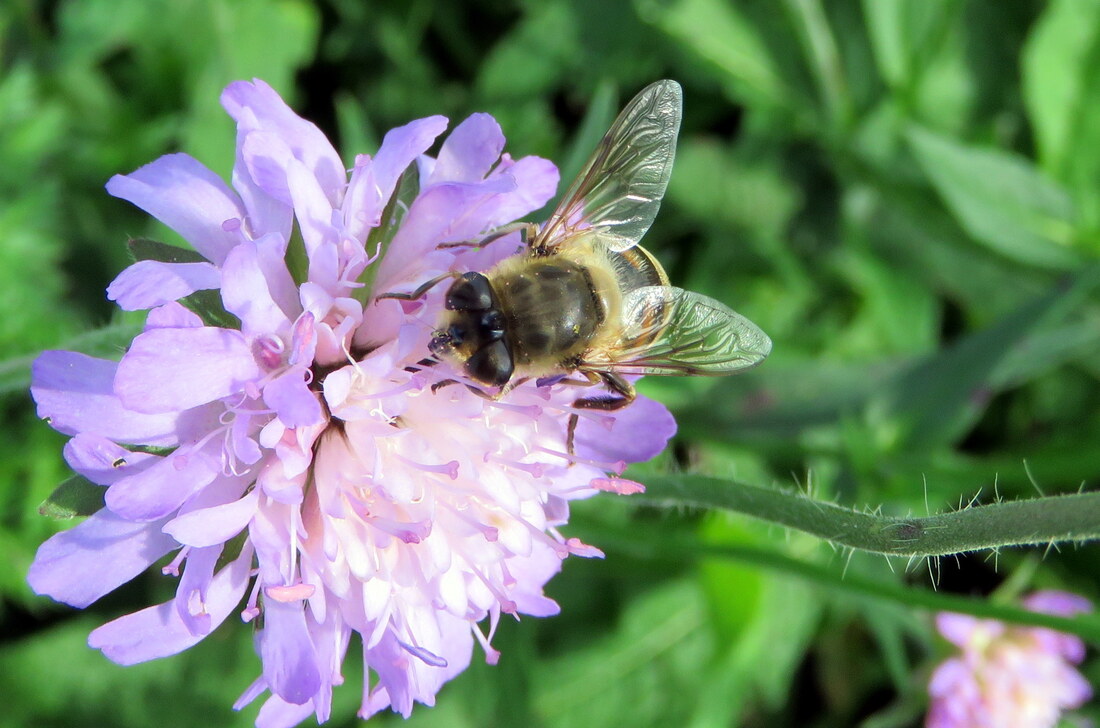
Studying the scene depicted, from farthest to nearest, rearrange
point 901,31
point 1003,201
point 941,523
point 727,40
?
point 727,40, point 901,31, point 1003,201, point 941,523

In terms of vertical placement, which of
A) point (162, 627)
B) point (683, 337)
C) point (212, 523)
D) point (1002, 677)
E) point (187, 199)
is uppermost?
point (187, 199)

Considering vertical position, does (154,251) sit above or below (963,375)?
above

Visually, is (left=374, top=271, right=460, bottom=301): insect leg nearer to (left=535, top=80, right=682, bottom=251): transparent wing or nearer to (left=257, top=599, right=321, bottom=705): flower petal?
(left=535, top=80, right=682, bottom=251): transparent wing

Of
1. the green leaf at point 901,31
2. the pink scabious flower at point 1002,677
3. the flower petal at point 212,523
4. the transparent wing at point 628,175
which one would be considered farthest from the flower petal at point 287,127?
the green leaf at point 901,31

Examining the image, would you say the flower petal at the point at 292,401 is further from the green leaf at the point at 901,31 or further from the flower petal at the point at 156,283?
the green leaf at the point at 901,31

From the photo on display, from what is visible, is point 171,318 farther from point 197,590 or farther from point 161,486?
point 197,590

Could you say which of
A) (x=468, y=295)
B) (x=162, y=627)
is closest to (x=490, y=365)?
(x=468, y=295)

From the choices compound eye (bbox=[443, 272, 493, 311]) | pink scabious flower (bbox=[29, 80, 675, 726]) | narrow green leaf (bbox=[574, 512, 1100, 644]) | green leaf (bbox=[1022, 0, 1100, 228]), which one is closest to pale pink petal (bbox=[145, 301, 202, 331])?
pink scabious flower (bbox=[29, 80, 675, 726])
